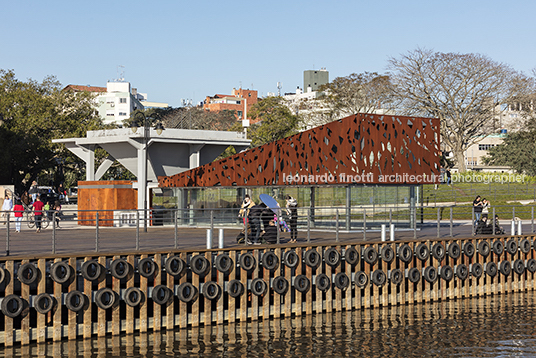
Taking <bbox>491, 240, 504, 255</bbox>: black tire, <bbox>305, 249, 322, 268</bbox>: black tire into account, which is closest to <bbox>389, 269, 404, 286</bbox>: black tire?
<bbox>305, 249, 322, 268</bbox>: black tire

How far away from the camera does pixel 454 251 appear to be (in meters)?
23.8

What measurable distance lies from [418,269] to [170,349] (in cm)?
989

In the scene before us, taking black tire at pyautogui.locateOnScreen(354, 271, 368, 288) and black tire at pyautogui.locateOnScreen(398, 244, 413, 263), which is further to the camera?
black tire at pyautogui.locateOnScreen(398, 244, 413, 263)

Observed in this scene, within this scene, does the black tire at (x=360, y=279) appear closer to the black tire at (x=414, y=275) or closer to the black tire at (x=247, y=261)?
the black tire at (x=414, y=275)

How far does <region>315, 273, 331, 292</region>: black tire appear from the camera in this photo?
66.6ft

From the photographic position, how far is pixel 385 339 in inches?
686

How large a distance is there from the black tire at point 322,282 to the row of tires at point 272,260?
374 mm

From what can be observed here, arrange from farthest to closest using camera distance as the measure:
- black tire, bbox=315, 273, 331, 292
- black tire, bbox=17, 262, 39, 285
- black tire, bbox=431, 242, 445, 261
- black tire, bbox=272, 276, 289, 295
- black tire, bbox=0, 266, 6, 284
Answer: black tire, bbox=431, 242, 445, 261 → black tire, bbox=315, 273, 331, 292 → black tire, bbox=272, 276, 289, 295 → black tire, bbox=17, 262, 39, 285 → black tire, bbox=0, 266, 6, 284

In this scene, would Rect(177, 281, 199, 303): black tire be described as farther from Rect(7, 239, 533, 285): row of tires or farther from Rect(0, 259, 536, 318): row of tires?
Rect(7, 239, 533, 285): row of tires

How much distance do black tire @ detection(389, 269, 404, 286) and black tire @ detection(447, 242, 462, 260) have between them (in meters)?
2.49

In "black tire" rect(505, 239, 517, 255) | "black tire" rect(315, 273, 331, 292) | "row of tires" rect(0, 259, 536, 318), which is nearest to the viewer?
"row of tires" rect(0, 259, 536, 318)

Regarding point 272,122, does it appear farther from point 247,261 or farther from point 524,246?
point 247,261

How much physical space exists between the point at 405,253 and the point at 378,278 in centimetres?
145

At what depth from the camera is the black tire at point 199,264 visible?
18406mm
